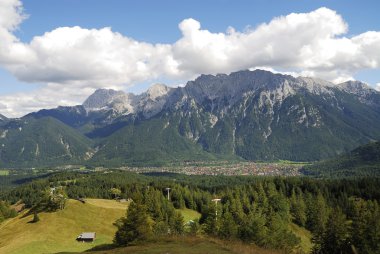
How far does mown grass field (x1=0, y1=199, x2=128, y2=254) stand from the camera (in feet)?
328

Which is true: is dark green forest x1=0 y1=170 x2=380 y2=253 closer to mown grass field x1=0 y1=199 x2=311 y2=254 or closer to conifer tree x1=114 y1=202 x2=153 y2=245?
conifer tree x1=114 y1=202 x2=153 y2=245

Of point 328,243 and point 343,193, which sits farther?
point 343,193

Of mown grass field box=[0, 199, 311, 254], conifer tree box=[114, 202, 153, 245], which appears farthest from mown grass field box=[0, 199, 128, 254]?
conifer tree box=[114, 202, 153, 245]

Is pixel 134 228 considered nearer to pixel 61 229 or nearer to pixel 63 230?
pixel 63 230

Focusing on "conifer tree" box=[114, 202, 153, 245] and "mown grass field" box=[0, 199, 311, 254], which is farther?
"mown grass field" box=[0, 199, 311, 254]

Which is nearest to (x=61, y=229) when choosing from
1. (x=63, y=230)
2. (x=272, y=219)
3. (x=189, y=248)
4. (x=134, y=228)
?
(x=63, y=230)

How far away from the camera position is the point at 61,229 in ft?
381

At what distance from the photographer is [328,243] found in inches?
3177

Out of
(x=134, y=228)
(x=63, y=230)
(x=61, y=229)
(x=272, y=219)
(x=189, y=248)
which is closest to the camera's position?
(x=189, y=248)

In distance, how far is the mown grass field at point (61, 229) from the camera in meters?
99.9

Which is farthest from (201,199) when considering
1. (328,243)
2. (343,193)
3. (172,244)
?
(172,244)

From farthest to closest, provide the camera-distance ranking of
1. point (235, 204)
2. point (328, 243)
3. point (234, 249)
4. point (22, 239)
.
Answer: point (235, 204), point (22, 239), point (328, 243), point (234, 249)

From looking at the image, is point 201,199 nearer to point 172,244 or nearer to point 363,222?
point 363,222

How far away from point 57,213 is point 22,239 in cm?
2155
